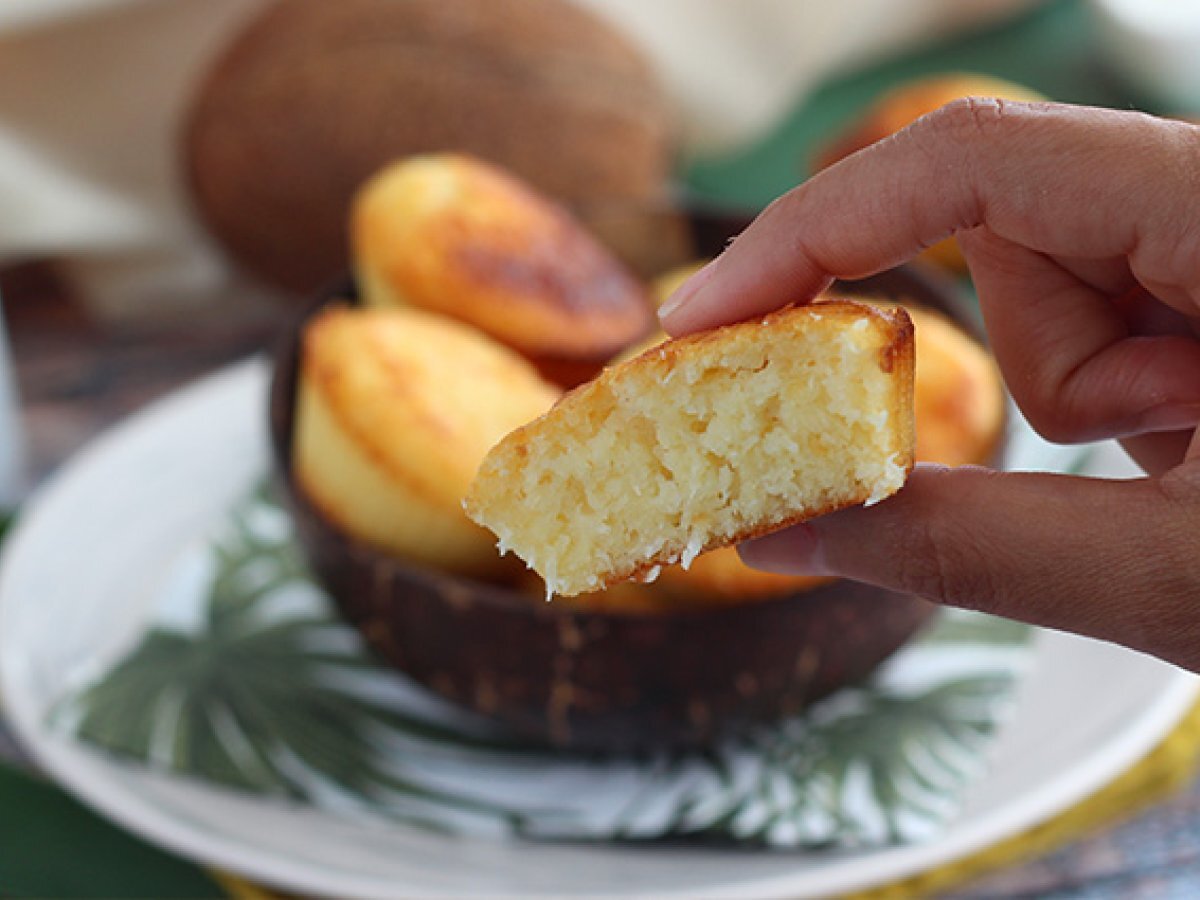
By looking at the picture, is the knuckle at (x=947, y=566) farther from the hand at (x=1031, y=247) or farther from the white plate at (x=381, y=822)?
the white plate at (x=381, y=822)

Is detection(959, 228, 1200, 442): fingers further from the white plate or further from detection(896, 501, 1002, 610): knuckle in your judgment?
the white plate

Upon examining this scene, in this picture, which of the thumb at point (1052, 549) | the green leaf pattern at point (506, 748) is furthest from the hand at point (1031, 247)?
the green leaf pattern at point (506, 748)

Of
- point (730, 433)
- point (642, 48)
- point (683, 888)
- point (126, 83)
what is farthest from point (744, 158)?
point (730, 433)

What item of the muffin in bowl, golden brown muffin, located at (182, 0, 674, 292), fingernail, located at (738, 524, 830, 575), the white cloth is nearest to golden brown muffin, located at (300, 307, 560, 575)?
the muffin in bowl

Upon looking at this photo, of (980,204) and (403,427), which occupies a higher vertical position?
(980,204)

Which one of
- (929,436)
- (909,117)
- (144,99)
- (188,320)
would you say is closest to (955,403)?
(929,436)

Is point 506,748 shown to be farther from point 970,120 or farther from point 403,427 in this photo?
point 970,120
